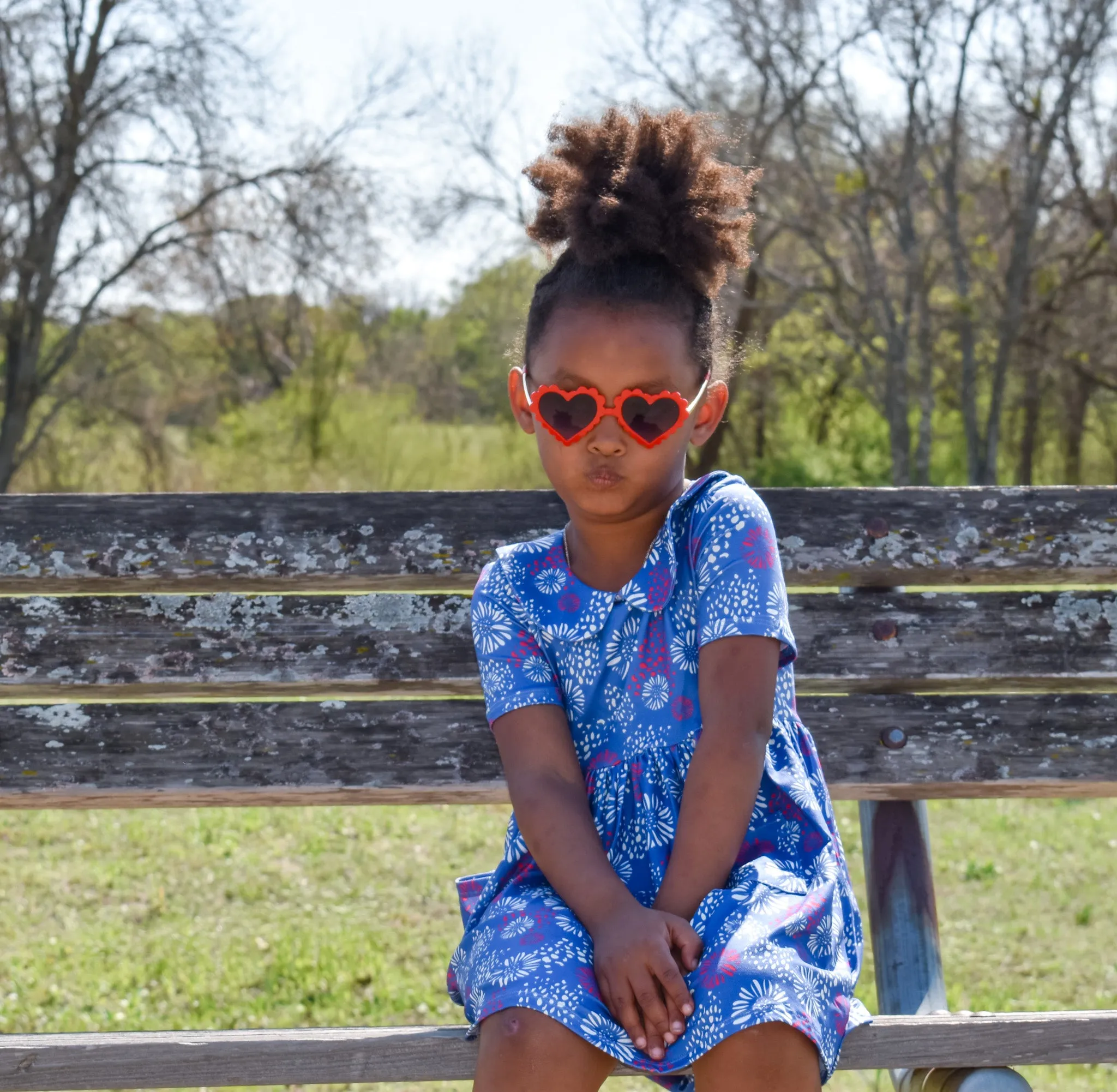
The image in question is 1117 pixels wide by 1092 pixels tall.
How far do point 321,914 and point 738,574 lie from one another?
2753mm

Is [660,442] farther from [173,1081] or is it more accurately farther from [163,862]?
[163,862]

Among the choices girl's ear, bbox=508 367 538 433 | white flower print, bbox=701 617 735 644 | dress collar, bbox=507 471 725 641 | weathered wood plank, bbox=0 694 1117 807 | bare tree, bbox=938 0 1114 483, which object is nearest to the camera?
white flower print, bbox=701 617 735 644

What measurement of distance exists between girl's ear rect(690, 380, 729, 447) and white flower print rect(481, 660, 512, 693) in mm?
466

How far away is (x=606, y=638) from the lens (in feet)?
6.53

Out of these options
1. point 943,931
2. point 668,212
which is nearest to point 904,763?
point 668,212

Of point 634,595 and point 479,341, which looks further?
point 479,341

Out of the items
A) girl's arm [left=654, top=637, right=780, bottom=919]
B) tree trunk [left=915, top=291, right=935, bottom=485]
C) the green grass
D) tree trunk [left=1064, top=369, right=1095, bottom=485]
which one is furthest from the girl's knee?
tree trunk [left=1064, top=369, right=1095, bottom=485]

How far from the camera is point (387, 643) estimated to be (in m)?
2.57

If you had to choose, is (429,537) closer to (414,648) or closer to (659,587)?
(414,648)

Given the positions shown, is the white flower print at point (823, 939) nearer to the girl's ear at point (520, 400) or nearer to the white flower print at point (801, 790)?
the white flower print at point (801, 790)

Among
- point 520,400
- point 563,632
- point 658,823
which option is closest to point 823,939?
point 658,823

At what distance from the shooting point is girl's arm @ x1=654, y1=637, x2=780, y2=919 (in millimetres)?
1764

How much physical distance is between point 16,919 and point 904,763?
3015 mm

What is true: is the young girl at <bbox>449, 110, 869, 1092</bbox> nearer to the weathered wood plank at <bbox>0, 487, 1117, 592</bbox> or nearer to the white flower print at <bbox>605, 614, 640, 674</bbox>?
the white flower print at <bbox>605, 614, 640, 674</bbox>
